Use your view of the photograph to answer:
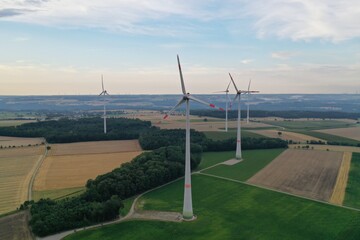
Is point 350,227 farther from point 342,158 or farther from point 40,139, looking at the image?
point 40,139

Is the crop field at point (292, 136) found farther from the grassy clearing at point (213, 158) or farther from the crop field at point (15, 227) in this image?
the crop field at point (15, 227)

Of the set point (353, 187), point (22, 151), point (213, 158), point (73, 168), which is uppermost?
point (22, 151)

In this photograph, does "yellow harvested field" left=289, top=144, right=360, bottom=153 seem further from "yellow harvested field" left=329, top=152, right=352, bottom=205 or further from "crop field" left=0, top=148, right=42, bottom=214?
"crop field" left=0, top=148, right=42, bottom=214

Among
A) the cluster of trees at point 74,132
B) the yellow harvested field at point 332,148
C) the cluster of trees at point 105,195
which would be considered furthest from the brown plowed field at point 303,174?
the cluster of trees at point 74,132

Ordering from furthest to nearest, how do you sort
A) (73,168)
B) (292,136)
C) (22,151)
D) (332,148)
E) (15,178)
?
1. (292,136)
2. (332,148)
3. (22,151)
4. (73,168)
5. (15,178)

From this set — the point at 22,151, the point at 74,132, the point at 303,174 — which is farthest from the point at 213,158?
the point at 74,132

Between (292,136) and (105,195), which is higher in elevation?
(292,136)

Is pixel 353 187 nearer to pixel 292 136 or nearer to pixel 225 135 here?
pixel 225 135
